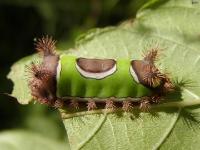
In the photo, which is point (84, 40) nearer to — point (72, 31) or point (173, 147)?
point (173, 147)

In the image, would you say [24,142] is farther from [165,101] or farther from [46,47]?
[165,101]

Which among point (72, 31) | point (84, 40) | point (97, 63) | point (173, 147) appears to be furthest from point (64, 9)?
point (173, 147)

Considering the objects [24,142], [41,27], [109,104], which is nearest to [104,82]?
[109,104]

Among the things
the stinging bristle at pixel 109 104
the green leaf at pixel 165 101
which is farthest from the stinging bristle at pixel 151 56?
the stinging bristle at pixel 109 104

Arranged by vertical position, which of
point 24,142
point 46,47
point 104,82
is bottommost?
point 24,142

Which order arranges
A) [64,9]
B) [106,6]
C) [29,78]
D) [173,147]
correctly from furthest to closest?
[64,9]
[106,6]
[29,78]
[173,147]

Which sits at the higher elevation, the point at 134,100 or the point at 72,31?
the point at 72,31

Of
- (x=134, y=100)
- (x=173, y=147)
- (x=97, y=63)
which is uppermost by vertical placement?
(x=97, y=63)
